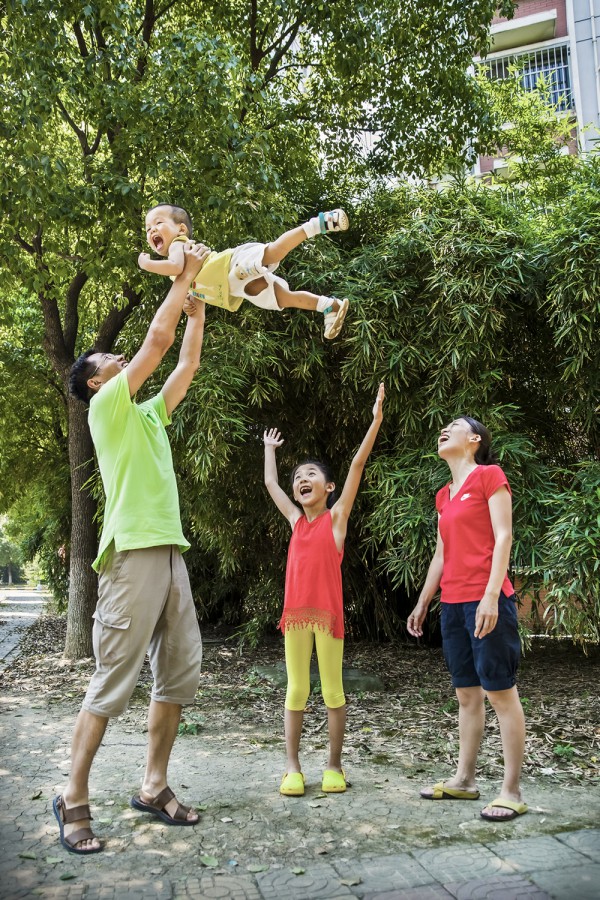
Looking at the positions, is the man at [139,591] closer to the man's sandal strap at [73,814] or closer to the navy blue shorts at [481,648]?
the man's sandal strap at [73,814]

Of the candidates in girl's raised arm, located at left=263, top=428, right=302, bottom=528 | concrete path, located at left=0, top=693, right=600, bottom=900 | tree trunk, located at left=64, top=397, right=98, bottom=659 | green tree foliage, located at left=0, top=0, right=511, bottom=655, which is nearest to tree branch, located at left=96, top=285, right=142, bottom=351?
green tree foliage, located at left=0, top=0, right=511, bottom=655

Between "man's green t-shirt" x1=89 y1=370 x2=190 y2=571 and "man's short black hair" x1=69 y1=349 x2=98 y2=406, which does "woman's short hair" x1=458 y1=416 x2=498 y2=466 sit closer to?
"man's green t-shirt" x1=89 y1=370 x2=190 y2=571

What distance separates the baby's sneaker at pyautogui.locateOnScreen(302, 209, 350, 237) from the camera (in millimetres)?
2367

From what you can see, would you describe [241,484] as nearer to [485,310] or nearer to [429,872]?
[485,310]

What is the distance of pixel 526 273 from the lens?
15.8 feet

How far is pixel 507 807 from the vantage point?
8.23ft

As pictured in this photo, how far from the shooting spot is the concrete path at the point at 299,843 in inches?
78.7

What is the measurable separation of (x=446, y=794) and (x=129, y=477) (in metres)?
1.69

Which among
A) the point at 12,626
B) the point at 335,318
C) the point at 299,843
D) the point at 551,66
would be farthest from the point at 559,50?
the point at 299,843

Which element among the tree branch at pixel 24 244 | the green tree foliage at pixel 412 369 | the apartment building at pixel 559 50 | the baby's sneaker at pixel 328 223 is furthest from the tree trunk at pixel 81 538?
the apartment building at pixel 559 50

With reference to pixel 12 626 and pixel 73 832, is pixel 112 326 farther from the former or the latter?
pixel 12 626

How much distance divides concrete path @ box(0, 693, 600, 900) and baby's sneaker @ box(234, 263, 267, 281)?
1.95 meters

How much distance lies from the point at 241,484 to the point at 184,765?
120 inches

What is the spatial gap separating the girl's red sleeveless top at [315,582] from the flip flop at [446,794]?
669 millimetres
